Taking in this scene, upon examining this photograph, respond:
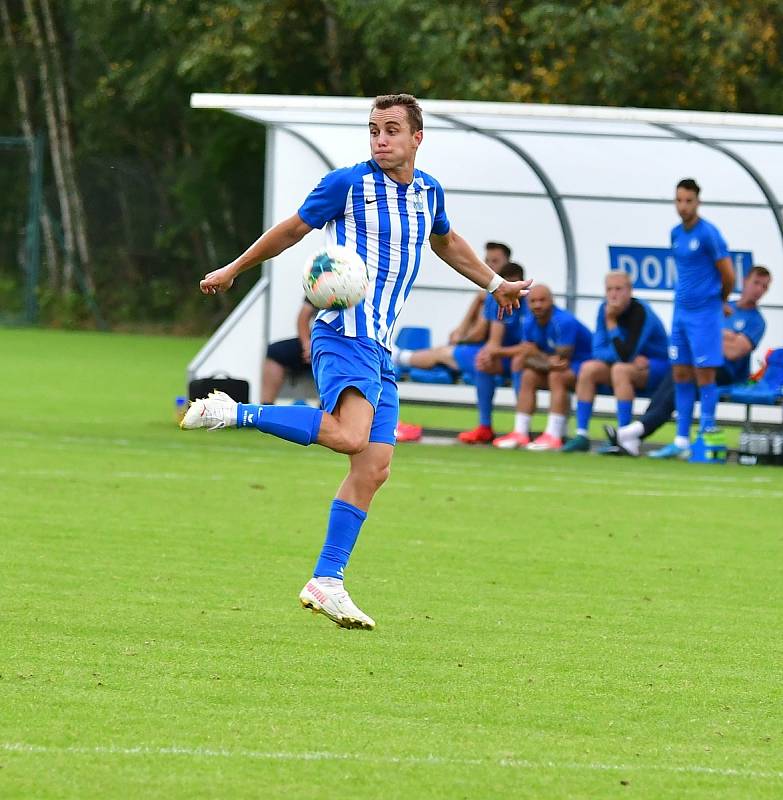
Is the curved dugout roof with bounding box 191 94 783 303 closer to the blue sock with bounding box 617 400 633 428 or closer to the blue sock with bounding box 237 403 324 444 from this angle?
the blue sock with bounding box 617 400 633 428

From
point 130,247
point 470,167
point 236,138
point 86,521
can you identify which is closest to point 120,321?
point 130,247

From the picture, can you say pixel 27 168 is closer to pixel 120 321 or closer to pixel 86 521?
pixel 120 321

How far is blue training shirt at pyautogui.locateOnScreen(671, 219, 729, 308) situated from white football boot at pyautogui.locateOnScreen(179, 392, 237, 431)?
8467 millimetres

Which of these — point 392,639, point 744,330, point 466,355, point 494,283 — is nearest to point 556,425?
point 466,355

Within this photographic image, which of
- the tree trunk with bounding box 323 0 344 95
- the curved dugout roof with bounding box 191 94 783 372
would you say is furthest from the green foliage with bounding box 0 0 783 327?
the curved dugout roof with bounding box 191 94 783 372

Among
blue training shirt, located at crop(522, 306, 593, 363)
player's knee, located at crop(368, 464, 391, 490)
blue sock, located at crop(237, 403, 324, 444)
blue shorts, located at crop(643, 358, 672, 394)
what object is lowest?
blue shorts, located at crop(643, 358, 672, 394)

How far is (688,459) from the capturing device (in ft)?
50.2

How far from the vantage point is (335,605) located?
262 inches

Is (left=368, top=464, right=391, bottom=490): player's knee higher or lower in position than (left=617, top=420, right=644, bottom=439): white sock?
higher

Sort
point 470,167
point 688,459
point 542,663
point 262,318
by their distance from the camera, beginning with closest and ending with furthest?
1. point 542,663
2. point 688,459
3. point 262,318
4. point 470,167

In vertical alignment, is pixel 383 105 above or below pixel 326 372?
above

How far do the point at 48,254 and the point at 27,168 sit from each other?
1792 mm

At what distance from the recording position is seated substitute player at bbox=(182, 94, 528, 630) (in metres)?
6.63

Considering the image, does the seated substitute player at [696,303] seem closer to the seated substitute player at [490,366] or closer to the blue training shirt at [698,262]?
the blue training shirt at [698,262]
